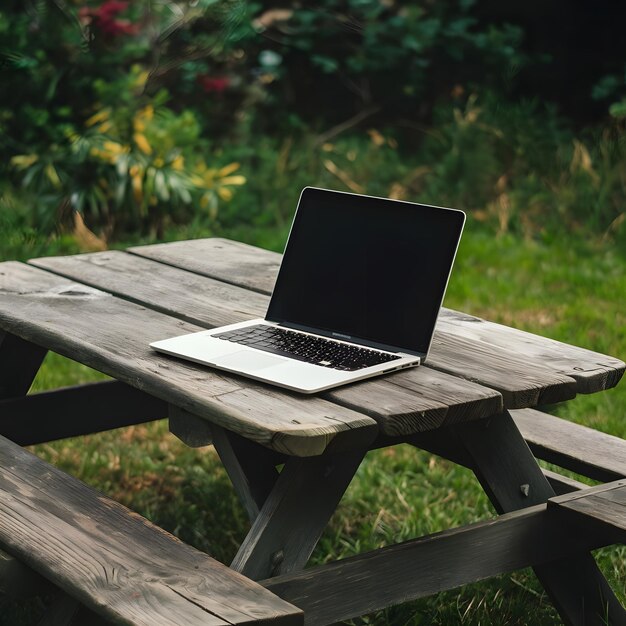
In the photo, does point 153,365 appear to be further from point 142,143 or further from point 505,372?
point 142,143

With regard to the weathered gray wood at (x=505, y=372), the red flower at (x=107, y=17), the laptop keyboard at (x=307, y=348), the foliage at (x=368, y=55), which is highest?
the foliage at (x=368, y=55)

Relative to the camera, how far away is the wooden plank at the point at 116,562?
1.73 meters

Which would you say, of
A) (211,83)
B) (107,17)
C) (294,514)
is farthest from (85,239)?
(294,514)

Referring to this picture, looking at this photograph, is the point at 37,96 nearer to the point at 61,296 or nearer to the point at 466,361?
the point at 61,296

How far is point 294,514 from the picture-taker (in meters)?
2.12

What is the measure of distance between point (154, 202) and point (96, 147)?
17.5 inches

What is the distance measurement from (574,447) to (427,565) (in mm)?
702

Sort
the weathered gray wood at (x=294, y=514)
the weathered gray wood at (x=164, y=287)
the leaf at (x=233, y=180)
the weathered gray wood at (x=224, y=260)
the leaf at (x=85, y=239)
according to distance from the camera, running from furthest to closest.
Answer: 1. the leaf at (x=233, y=180)
2. the leaf at (x=85, y=239)
3. the weathered gray wood at (x=224, y=260)
4. the weathered gray wood at (x=164, y=287)
5. the weathered gray wood at (x=294, y=514)

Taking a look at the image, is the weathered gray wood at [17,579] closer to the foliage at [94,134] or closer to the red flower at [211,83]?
the foliage at [94,134]

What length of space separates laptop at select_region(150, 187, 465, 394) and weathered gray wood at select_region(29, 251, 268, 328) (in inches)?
6.6

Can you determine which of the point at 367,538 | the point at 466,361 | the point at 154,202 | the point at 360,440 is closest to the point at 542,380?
the point at 466,361

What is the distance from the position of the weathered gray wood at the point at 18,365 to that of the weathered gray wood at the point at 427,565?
54.6 inches

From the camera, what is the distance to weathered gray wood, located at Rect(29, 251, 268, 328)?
2.64 m

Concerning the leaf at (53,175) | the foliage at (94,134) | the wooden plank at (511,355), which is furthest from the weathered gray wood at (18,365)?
the leaf at (53,175)
